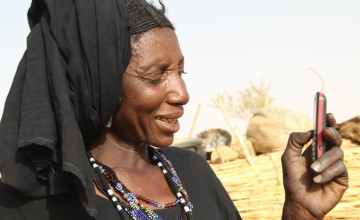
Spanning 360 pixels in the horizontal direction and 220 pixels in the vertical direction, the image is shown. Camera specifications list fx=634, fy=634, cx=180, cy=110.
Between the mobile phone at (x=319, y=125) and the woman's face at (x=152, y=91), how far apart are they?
0.46m

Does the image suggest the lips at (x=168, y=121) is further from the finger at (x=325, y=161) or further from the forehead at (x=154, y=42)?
the finger at (x=325, y=161)

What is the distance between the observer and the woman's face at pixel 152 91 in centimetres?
211

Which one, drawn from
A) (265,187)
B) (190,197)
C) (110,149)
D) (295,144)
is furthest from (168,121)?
(265,187)

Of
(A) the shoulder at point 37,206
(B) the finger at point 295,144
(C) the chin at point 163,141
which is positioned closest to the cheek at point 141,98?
(C) the chin at point 163,141

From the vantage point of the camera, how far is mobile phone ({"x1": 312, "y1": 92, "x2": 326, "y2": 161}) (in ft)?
7.12

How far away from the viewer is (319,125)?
218cm

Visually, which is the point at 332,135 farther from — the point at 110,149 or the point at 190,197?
the point at 110,149

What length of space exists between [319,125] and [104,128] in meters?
0.75

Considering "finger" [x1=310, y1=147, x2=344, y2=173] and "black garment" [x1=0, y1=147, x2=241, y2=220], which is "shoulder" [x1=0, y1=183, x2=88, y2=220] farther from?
"finger" [x1=310, y1=147, x2=344, y2=173]

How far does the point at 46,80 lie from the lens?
1.93m

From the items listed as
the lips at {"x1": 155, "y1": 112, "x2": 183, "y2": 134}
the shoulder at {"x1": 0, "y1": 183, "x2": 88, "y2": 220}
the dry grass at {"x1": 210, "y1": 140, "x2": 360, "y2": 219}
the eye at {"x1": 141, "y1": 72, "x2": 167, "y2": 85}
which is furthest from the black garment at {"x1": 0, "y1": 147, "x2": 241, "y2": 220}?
the dry grass at {"x1": 210, "y1": 140, "x2": 360, "y2": 219}

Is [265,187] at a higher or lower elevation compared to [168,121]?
lower

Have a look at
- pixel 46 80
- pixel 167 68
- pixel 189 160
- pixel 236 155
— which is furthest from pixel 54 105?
pixel 236 155

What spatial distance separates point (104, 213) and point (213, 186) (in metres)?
0.58
